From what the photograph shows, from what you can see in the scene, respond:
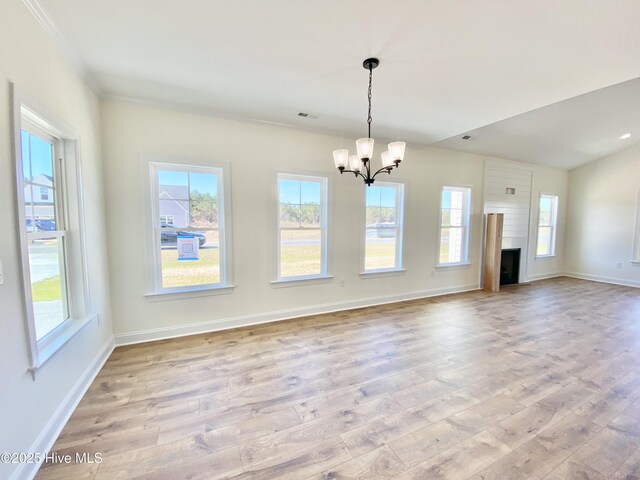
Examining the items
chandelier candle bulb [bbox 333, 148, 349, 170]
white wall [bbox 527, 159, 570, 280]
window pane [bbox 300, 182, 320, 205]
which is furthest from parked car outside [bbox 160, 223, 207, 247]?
white wall [bbox 527, 159, 570, 280]

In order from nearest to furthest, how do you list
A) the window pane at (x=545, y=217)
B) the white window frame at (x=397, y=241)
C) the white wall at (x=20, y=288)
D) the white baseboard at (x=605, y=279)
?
the white wall at (x=20, y=288)
the white window frame at (x=397, y=241)
the white baseboard at (x=605, y=279)
the window pane at (x=545, y=217)

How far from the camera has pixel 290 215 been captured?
3822 mm

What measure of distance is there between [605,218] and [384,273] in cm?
597

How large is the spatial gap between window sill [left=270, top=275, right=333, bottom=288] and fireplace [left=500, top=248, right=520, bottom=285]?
4390 millimetres

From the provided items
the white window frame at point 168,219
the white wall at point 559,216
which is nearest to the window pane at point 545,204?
the white wall at point 559,216

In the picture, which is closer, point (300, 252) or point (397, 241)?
point (300, 252)

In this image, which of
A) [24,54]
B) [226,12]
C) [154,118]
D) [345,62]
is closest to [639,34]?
[345,62]

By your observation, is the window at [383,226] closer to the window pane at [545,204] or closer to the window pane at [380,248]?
the window pane at [380,248]

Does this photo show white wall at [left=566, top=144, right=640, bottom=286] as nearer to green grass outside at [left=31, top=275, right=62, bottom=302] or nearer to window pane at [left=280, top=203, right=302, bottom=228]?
window pane at [left=280, top=203, right=302, bottom=228]

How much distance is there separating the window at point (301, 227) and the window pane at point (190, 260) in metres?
0.86

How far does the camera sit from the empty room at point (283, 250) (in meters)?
1.59

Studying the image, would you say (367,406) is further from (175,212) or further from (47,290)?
(175,212)

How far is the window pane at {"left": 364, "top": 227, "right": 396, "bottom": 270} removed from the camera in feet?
14.6

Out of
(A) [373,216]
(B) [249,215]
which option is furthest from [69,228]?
(A) [373,216]
